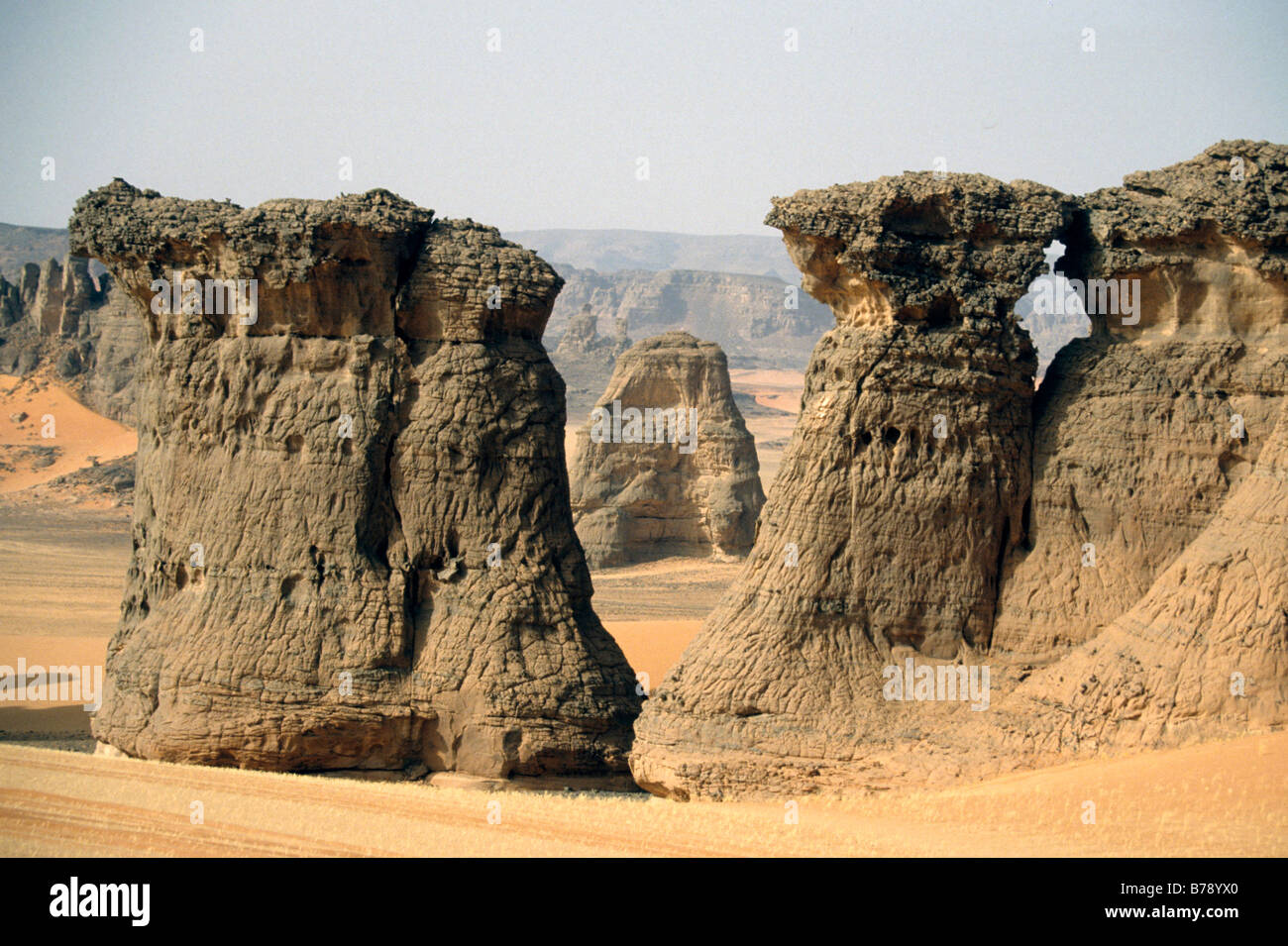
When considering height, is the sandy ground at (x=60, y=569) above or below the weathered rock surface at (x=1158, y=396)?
below

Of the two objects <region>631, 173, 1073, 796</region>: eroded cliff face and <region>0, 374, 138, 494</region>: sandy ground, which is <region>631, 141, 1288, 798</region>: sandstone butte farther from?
<region>0, 374, 138, 494</region>: sandy ground

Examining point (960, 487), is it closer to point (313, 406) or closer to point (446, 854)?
point (446, 854)

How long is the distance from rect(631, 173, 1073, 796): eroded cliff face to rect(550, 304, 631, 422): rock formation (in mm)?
64686

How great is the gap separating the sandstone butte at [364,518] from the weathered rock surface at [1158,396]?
4498mm

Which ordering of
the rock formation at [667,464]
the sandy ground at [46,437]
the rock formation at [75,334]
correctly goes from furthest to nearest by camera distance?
the rock formation at [75,334] → the sandy ground at [46,437] → the rock formation at [667,464]

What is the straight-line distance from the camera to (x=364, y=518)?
14.4 metres

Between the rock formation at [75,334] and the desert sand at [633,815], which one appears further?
the rock formation at [75,334]

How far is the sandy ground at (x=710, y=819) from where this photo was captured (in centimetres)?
1009

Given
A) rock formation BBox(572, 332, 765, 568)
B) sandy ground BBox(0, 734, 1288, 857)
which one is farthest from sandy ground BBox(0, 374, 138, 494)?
sandy ground BBox(0, 734, 1288, 857)

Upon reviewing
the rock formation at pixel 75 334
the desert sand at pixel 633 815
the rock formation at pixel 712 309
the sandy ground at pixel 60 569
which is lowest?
the sandy ground at pixel 60 569

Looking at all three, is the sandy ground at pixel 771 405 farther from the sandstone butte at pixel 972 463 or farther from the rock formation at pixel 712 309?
the sandstone butte at pixel 972 463

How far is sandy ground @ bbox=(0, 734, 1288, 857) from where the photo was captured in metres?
10.1

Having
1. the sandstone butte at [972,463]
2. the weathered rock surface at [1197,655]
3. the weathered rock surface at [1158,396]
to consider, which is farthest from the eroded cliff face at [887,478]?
the weathered rock surface at [1197,655]

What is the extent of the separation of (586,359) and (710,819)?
255 ft
